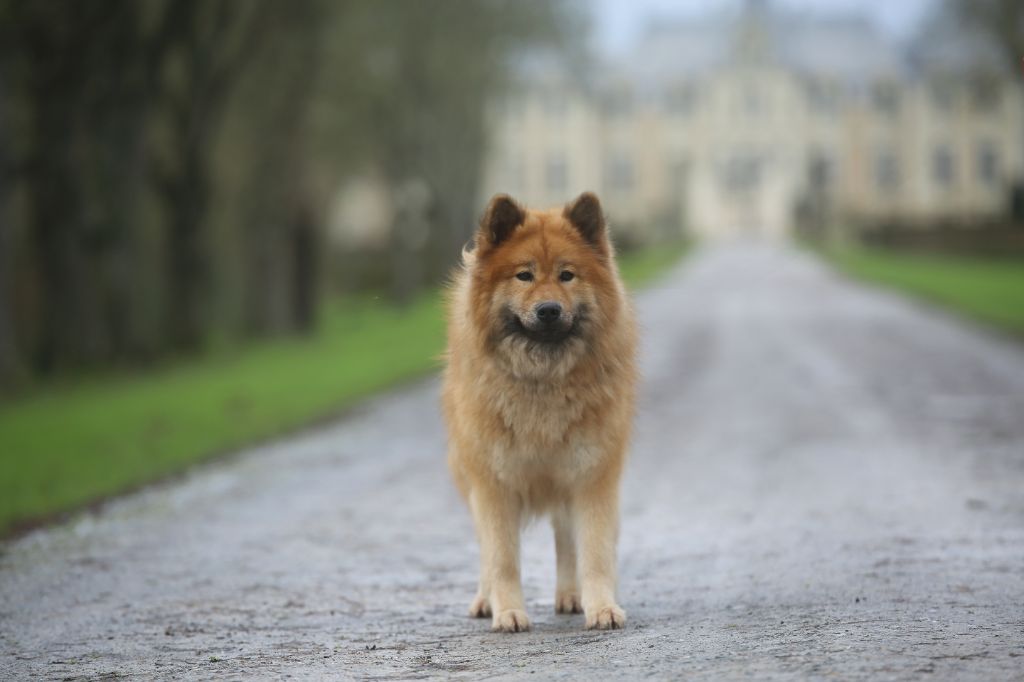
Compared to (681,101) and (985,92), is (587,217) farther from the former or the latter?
(681,101)

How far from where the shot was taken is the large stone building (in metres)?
112

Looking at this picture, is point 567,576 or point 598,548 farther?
point 567,576

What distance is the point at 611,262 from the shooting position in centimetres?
817

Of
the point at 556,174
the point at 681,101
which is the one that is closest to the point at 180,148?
the point at 681,101

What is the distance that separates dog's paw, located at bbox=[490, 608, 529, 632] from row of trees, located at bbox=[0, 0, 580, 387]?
Result: 1665 cm

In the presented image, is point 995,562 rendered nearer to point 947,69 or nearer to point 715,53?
point 947,69

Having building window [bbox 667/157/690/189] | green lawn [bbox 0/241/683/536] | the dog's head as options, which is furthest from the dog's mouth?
building window [bbox 667/157/690/189]

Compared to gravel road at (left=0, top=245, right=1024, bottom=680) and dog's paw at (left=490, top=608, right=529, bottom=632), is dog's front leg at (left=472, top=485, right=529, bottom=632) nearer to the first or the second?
dog's paw at (left=490, top=608, right=529, bottom=632)

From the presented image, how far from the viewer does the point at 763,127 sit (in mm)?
113062

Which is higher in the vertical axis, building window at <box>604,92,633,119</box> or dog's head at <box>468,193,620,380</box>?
building window at <box>604,92,633,119</box>

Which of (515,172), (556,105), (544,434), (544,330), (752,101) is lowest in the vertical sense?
(544,434)

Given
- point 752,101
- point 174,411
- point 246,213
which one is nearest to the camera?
point 174,411

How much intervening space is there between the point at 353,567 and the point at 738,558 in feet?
7.80

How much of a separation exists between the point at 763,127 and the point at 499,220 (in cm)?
10775
